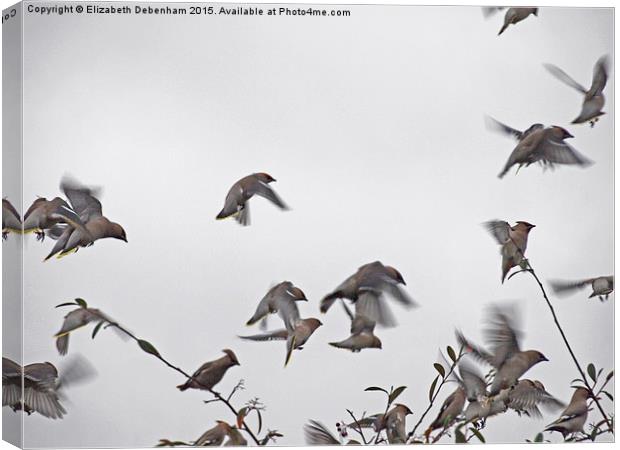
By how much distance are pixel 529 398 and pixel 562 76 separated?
50.2 inches

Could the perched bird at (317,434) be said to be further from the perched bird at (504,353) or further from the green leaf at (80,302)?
the green leaf at (80,302)

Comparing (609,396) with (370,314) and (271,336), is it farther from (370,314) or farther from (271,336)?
(271,336)

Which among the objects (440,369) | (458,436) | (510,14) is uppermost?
(510,14)

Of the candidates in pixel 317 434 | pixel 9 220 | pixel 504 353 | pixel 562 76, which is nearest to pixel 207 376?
pixel 317 434

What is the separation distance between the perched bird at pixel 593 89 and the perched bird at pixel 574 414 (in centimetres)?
107

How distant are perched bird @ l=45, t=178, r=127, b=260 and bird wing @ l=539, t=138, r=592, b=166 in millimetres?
1687

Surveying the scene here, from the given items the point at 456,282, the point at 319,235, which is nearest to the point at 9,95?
the point at 319,235

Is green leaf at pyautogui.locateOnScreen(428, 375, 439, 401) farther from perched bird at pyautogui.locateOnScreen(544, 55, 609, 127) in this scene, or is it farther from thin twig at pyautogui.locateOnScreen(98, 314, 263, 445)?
perched bird at pyautogui.locateOnScreen(544, 55, 609, 127)

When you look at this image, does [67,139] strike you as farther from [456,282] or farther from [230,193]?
[456,282]

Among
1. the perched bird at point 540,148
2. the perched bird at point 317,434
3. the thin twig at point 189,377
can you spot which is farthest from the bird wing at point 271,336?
the perched bird at point 540,148

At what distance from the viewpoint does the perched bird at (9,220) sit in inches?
174

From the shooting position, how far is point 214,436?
14.7 ft

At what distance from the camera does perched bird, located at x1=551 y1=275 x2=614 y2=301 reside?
15.2 feet

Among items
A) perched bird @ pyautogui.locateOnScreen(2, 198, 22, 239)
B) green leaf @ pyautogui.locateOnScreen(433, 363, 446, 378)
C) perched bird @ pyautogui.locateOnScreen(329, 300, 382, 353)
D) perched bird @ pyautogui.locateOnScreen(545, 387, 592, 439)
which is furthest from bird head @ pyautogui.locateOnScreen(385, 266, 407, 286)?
perched bird @ pyautogui.locateOnScreen(2, 198, 22, 239)
